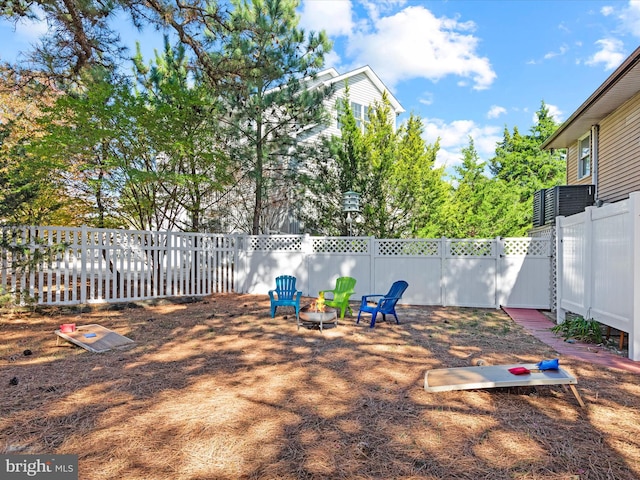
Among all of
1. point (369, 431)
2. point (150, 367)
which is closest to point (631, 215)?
point (369, 431)

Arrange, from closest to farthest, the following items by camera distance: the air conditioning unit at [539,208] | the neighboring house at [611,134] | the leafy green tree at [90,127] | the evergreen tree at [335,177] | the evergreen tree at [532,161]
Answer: the neighboring house at [611,134] < the leafy green tree at [90,127] < the air conditioning unit at [539,208] < the evergreen tree at [335,177] < the evergreen tree at [532,161]

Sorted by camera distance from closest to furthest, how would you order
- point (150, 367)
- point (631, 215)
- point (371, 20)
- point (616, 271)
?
point (150, 367) < point (631, 215) < point (616, 271) < point (371, 20)

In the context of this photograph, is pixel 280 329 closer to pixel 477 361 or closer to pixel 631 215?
pixel 477 361

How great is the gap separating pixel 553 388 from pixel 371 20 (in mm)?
13851

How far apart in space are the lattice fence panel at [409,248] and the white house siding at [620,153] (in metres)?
4.01

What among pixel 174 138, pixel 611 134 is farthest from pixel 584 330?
pixel 174 138

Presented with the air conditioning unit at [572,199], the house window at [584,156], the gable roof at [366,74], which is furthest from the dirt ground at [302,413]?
the gable roof at [366,74]

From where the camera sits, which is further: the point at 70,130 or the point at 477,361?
the point at 70,130

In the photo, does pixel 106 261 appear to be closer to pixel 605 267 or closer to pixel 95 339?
pixel 95 339

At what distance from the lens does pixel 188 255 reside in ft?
29.5

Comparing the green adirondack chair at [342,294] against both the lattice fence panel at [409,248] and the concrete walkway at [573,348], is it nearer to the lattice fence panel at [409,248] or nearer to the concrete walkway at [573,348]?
the lattice fence panel at [409,248]

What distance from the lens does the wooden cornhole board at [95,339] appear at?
4.57 metres

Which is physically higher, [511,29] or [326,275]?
[511,29]

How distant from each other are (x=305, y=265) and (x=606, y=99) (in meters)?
7.57
